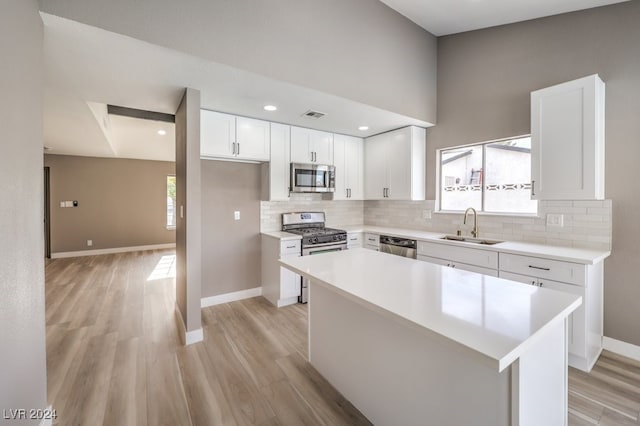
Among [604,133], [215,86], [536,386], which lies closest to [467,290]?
[536,386]

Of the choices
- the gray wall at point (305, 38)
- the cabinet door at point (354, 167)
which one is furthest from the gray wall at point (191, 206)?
the cabinet door at point (354, 167)

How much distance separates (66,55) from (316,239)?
2.92 meters

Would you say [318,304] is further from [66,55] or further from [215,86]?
[66,55]

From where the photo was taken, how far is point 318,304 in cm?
225

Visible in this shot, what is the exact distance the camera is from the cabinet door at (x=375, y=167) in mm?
4348

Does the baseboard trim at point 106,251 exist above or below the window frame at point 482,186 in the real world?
below

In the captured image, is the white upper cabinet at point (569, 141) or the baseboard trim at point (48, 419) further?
the white upper cabinet at point (569, 141)

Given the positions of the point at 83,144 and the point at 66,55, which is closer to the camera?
the point at 66,55

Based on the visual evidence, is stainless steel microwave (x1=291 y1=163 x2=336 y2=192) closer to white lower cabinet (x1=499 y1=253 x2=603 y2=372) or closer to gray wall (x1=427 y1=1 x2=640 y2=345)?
gray wall (x1=427 y1=1 x2=640 y2=345)

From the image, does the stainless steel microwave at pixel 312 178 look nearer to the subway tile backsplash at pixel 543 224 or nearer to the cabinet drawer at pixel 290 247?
the cabinet drawer at pixel 290 247

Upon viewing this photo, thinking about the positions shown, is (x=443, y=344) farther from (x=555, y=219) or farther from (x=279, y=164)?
(x=279, y=164)

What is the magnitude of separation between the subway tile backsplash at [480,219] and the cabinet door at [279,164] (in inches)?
13.4

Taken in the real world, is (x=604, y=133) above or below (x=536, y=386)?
above

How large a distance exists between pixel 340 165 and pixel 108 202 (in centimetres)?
639
